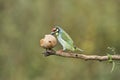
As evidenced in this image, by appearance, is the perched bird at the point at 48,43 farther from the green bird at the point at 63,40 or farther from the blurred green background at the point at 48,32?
the blurred green background at the point at 48,32

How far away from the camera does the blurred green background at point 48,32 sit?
5.10m

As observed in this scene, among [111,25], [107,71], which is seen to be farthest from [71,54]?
[111,25]

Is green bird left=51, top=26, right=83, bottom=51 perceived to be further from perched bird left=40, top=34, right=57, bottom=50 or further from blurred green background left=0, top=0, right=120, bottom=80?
blurred green background left=0, top=0, right=120, bottom=80

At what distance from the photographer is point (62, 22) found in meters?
5.26

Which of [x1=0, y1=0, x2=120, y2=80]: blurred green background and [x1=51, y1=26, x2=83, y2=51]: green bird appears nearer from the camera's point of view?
[x1=51, y1=26, x2=83, y2=51]: green bird

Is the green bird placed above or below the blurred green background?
below

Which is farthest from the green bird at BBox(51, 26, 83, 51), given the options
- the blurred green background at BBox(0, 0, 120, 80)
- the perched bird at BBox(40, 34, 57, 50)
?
the blurred green background at BBox(0, 0, 120, 80)

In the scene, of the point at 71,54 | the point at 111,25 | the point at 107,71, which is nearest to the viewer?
the point at 71,54

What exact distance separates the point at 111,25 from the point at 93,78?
0.54m

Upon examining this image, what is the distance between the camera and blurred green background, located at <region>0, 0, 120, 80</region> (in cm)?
510

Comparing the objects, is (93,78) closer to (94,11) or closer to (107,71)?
(107,71)

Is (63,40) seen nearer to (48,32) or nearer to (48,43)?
(48,43)

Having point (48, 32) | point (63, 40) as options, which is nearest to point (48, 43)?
point (63, 40)

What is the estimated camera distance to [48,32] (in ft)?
16.7
